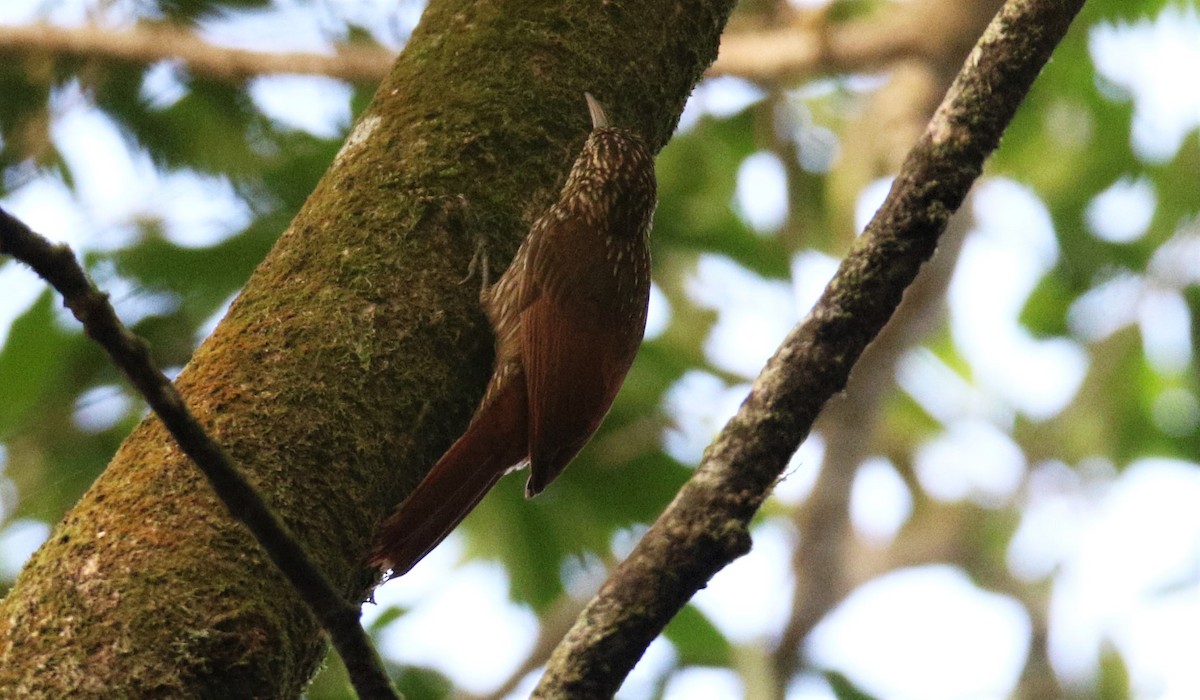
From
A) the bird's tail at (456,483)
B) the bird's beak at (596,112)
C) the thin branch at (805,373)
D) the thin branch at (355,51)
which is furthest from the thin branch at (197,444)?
the thin branch at (355,51)

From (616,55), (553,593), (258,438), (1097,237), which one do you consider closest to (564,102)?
(616,55)

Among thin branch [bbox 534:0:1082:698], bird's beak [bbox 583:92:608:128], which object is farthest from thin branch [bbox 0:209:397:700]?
bird's beak [bbox 583:92:608:128]

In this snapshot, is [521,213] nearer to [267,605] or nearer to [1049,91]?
[267,605]

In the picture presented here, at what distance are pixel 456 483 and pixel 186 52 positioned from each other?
118 inches

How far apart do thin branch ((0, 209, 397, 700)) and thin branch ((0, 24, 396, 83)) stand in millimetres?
3330

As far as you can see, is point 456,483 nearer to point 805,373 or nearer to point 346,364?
point 346,364

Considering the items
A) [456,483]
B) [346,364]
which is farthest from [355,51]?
[346,364]

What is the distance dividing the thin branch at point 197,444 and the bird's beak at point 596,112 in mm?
1278

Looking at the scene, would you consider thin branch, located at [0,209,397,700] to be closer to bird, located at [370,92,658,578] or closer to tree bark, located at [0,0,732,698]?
tree bark, located at [0,0,732,698]

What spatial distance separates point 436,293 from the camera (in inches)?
85.2

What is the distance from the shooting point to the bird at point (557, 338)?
2.31 metres

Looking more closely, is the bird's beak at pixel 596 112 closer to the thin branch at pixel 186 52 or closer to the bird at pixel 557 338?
the bird at pixel 557 338

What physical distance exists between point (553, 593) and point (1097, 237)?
13.2ft

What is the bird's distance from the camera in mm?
2307
